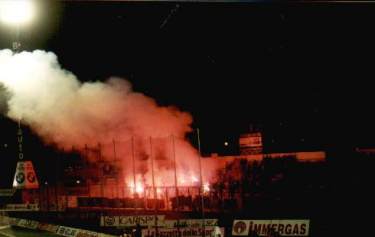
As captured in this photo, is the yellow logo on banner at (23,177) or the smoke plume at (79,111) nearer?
the yellow logo on banner at (23,177)

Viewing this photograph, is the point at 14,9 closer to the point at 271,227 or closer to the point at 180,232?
the point at 271,227

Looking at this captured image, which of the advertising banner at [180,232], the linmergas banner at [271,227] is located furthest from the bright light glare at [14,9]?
the advertising banner at [180,232]

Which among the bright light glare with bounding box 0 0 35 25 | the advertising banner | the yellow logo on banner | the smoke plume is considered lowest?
the advertising banner

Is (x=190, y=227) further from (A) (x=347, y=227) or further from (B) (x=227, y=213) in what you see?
(A) (x=347, y=227)

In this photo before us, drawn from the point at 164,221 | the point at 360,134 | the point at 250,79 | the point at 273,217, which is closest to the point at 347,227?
the point at 273,217

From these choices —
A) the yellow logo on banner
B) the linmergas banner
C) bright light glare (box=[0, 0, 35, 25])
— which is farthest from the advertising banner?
bright light glare (box=[0, 0, 35, 25])

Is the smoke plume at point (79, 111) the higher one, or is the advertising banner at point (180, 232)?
the smoke plume at point (79, 111)

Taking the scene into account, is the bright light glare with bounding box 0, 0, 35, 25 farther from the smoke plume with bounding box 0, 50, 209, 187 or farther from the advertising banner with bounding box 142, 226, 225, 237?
the advertising banner with bounding box 142, 226, 225, 237

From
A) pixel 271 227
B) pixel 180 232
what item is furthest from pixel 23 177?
pixel 271 227

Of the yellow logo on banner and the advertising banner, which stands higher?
the yellow logo on banner

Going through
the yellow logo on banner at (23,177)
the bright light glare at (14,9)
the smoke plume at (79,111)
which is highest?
the smoke plume at (79,111)

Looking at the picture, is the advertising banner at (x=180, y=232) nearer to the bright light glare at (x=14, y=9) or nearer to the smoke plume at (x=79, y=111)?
the smoke plume at (x=79, y=111)

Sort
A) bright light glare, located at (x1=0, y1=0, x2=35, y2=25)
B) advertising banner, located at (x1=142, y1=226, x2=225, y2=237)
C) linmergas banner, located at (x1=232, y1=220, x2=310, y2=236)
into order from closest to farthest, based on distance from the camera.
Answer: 1. bright light glare, located at (x1=0, y1=0, x2=35, y2=25)
2. linmergas banner, located at (x1=232, y1=220, x2=310, y2=236)
3. advertising banner, located at (x1=142, y1=226, x2=225, y2=237)

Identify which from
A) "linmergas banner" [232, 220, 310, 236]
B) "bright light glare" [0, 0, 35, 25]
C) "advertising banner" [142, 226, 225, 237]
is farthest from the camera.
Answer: "advertising banner" [142, 226, 225, 237]
